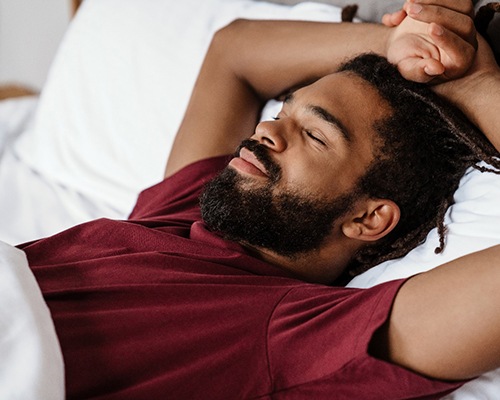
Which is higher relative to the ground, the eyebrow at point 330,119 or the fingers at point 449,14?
the fingers at point 449,14

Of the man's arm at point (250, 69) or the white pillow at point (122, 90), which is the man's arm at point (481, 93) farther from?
the white pillow at point (122, 90)

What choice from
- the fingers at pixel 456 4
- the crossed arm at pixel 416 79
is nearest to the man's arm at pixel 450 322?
the crossed arm at pixel 416 79

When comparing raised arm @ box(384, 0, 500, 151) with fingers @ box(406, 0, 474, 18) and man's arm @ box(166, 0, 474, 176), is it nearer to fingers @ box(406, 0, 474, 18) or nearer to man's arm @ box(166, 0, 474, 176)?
fingers @ box(406, 0, 474, 18)

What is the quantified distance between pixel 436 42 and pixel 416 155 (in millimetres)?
185

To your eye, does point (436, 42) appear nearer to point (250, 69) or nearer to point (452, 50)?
point (452, 50)

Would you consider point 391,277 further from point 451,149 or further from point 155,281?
point 155,281

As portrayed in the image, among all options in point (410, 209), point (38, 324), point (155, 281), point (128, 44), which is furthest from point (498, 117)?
point (128, 44)

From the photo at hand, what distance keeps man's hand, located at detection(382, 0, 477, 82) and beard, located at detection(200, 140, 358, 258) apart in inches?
9.2

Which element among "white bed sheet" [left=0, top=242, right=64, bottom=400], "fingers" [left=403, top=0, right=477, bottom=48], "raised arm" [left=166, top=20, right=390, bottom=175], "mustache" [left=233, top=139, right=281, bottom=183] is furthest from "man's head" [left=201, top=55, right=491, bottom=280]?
"white bed sheet" [left=0, top=242, right=64, bottom=400]

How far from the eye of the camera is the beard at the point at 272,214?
50.2 inches

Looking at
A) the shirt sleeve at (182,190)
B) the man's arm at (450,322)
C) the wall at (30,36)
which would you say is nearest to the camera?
the man's arm at (450,322)

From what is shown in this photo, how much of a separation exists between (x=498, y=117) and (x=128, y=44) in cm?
99

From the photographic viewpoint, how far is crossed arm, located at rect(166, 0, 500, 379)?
1001 millimetres

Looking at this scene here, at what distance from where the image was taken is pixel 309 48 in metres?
1.56
